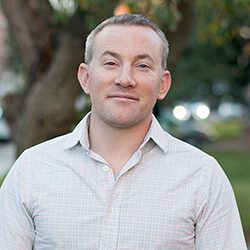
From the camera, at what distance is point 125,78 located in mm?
3072

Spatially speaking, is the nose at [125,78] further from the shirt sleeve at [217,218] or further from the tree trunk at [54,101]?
the tree trunk at [54,101]

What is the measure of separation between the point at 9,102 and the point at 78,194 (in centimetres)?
704

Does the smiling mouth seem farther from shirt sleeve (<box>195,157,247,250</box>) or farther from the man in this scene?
shirt sleeve (<box>195,157,247,250</box>)

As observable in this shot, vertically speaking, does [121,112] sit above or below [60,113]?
below

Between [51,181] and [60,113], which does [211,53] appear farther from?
[51,181]

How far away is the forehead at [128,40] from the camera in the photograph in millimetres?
3143

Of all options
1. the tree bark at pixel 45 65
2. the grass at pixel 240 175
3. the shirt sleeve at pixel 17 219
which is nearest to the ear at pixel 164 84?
the shirt sleeve at pixel 17 219

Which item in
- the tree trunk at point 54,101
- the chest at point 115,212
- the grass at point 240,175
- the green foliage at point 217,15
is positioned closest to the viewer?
the chest at point 115,212

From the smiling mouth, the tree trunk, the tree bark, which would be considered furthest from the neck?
the tree trunk

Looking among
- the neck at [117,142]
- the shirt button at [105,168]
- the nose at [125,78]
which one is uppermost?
the nose at [125,78]

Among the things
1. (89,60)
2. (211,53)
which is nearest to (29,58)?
(89,60)

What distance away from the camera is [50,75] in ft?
31.8

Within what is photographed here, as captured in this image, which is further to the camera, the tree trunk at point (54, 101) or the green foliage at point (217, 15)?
the tree trunk at point (54, 101)

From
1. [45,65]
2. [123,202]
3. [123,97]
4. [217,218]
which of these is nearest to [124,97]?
[123,97]
